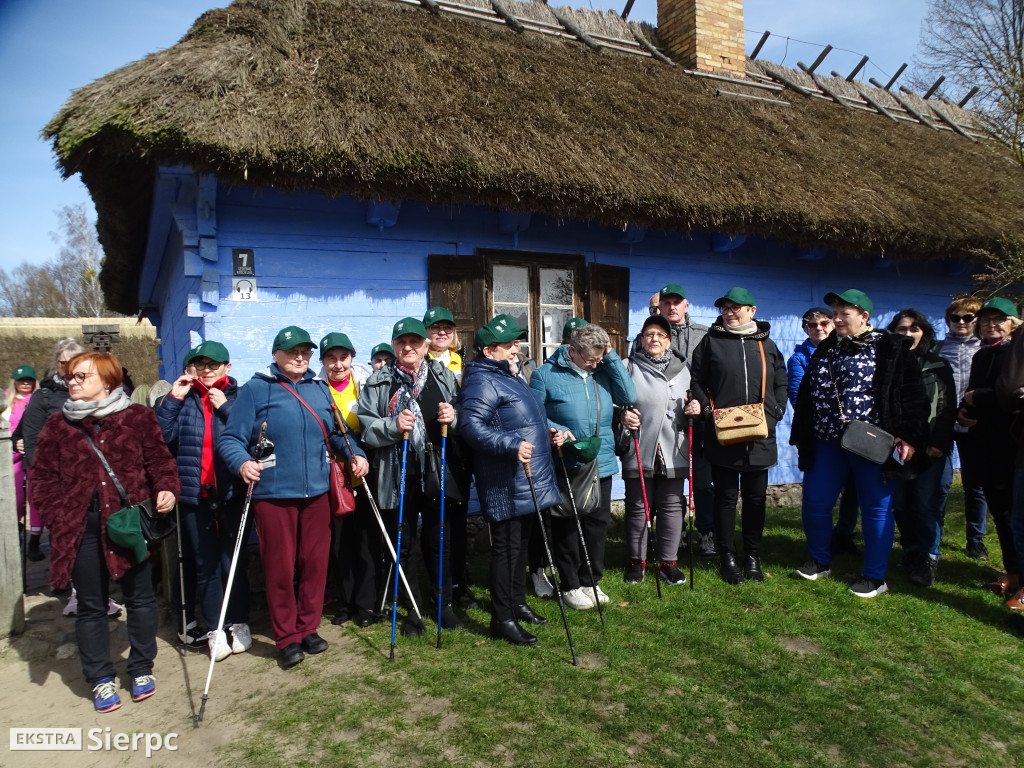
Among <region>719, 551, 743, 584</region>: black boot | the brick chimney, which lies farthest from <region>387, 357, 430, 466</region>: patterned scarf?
the brick chimney

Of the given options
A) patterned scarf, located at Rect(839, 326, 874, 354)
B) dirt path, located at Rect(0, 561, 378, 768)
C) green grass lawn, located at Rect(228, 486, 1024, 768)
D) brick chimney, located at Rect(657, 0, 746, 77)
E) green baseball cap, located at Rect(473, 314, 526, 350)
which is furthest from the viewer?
brick chimney, located at Rect(657, 0, 746, 77)

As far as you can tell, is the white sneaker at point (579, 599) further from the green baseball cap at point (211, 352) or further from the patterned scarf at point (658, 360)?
the green baseball cap at point (211, 352)

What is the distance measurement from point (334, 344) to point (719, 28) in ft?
24.8

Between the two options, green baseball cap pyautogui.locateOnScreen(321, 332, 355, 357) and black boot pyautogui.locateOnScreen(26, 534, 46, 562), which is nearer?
Result: green baseball cap pyautogui.locateOnScreen(321, 332, 355, 357)

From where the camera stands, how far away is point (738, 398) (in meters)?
4.35

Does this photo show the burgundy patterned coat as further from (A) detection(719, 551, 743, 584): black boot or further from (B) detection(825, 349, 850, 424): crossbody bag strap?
(B) detection(825, 349, 850, 424): crossbody bag strap

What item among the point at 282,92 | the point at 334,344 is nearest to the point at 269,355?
the point at 334,344

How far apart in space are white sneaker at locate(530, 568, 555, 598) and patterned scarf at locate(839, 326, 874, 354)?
92.2 inches

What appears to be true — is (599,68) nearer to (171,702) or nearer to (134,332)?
(171,702)

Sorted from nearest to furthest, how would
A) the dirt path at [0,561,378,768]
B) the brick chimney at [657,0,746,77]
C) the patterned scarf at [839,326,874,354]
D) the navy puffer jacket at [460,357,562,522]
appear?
the dirt path at [0,561,378,768], the navy puffer jacket at [460,357,562,522], the patterned scarf at [839,326,874,354], the brick chimney at [657,0,746,77]

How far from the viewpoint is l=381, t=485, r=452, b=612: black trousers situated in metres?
3.90

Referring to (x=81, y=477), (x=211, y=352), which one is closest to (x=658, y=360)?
(x=211, y=352)

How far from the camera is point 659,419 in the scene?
4.40 meters

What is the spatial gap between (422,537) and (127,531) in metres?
1.61
